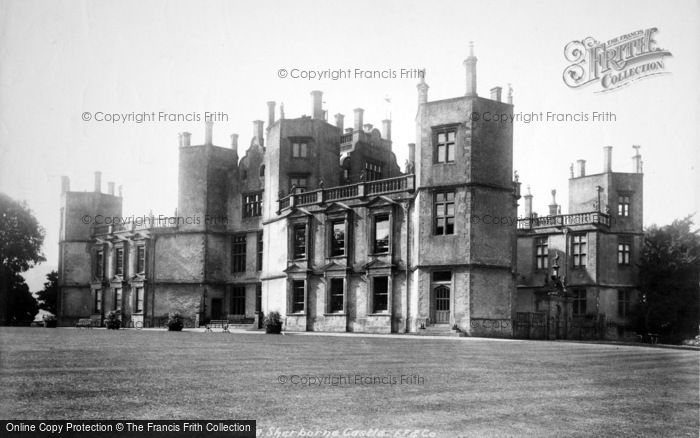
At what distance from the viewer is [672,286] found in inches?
1625

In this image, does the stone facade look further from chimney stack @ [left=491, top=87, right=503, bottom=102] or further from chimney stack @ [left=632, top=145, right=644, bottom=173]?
chimney stack @ [left=491, top=87, right=503, bottom=102]

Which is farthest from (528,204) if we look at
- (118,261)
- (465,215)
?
(118,261)

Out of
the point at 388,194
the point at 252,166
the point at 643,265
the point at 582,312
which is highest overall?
the point at 252,166

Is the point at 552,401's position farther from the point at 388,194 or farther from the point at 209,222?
the point at 209,222

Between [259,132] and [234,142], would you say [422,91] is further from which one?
[234,142]

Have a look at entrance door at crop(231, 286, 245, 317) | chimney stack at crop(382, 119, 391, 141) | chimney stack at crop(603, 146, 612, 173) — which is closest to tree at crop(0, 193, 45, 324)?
entrance door at crop(231, 286, 245, 317)

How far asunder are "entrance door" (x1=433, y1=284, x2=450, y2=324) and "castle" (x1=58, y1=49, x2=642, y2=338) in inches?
2.4

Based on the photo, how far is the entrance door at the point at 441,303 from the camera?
100 feet

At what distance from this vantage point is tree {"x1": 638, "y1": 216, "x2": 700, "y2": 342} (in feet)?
135

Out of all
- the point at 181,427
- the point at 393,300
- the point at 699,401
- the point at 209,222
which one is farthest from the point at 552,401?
the point at 209,222

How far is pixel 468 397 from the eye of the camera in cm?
934

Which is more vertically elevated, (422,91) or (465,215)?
(422,91)

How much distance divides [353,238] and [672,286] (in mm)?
20398

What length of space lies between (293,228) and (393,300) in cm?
739
